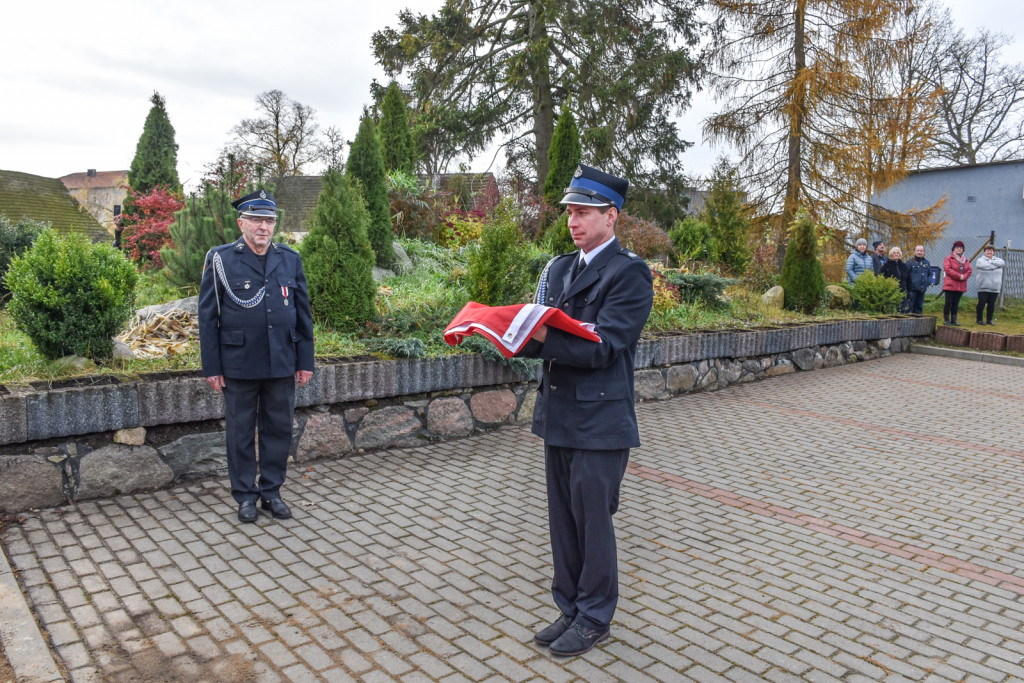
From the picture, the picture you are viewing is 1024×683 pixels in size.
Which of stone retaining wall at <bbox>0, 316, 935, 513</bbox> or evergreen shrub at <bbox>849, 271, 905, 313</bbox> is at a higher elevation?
evergreen shrub at <bbox>849, 271, 905, 313</bbox>

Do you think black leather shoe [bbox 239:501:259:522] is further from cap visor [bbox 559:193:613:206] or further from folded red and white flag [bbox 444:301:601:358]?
cap visor [bbox 559:193:613:206]

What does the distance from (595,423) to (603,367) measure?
0.24m

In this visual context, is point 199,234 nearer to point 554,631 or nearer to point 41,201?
point 554,631

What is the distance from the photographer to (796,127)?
19.3m

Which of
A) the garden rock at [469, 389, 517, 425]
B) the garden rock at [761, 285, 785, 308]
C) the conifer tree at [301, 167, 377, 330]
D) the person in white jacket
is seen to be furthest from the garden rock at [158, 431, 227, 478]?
the person in white jacket

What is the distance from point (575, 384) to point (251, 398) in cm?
245

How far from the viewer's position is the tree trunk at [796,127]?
19.1 metres

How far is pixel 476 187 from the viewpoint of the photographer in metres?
19.9

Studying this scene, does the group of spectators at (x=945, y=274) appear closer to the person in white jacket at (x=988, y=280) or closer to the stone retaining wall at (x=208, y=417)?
the person in white jacket at (x=988, y=280)

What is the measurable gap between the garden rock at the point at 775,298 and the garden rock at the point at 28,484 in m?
11.8

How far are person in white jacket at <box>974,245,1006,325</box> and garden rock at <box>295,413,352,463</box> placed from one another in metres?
14.8

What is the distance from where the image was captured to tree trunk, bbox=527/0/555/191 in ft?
65.0

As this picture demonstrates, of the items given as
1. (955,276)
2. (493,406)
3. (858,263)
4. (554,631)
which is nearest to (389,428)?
(493,406)

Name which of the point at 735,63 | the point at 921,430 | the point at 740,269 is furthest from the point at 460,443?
the point at 735,63
